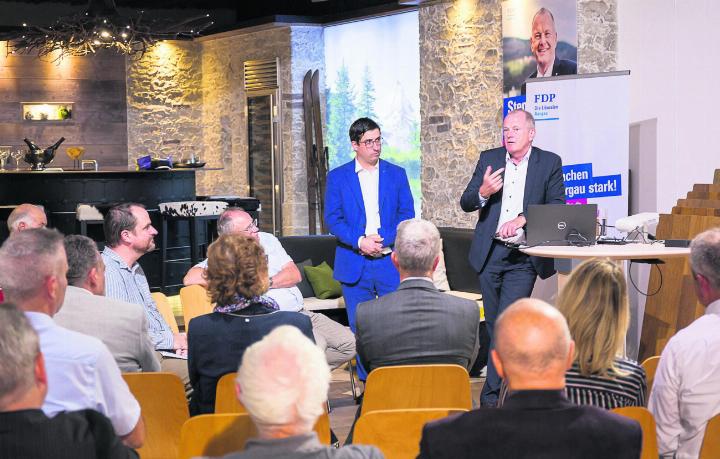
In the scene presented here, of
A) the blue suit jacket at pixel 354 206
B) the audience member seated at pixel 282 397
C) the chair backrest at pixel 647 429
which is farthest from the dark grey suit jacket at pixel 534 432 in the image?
the blue suit jacket at pixel 354 206

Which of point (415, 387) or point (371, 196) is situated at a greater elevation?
point (371, 196)

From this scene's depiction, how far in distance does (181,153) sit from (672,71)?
10.4 m

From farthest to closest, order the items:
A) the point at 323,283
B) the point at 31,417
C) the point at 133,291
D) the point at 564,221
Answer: the point at 323,283
the point at 564,221
the point at 133,291
the point at 31,417

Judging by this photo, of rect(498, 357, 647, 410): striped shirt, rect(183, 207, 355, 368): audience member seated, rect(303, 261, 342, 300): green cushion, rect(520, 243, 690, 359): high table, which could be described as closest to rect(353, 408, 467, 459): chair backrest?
rect(498, 357, 647, 410): striped shirt

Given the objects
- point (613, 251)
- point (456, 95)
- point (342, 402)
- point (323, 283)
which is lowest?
point (342, 402)

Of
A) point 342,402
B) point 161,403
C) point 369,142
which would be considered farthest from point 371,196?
point 161,403

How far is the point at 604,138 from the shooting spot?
25.3 feet

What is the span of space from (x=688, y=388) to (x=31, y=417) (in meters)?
2.06

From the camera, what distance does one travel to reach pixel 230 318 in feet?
12.8

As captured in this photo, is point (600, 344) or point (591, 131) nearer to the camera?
point (600, 344)

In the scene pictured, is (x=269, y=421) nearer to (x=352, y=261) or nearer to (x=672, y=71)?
(x=352, y=261)

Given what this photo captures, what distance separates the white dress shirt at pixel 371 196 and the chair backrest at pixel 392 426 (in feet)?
11.8

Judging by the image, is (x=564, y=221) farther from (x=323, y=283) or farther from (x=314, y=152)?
(x=314, y=152)

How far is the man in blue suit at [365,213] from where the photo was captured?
255 inches
